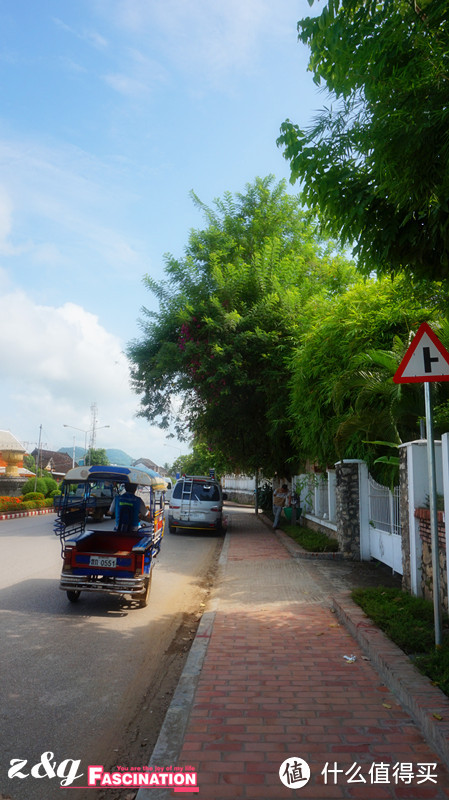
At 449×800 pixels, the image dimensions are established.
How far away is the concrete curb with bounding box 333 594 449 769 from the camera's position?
3.53 meters

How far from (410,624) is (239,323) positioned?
1323cm

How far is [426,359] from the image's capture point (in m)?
5.39

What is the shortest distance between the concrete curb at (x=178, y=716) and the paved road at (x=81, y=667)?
171mm

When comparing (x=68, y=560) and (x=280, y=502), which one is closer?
(x=68, y=560)

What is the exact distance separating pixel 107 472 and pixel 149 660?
3.51 metres

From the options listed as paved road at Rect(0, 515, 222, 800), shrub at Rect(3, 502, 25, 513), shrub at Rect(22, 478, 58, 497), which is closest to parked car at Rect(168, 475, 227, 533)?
paved road at Rect(0, 515, 222, 800)

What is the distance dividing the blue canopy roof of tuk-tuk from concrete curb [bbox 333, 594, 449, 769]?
3.86m

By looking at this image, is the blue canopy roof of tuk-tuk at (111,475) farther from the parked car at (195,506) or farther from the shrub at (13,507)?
the shrub at (13,507)

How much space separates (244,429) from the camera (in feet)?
69.5

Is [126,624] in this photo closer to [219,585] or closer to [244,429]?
[219,585]

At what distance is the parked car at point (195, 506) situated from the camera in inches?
755

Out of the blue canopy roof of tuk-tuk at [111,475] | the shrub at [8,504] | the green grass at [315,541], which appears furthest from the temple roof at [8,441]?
the blue canopy roof of tuk-tuk at [111,475]

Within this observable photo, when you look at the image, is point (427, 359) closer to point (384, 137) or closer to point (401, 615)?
point (384, 137)

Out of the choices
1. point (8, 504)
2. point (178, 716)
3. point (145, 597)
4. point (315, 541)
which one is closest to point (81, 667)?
point (178, 716)
